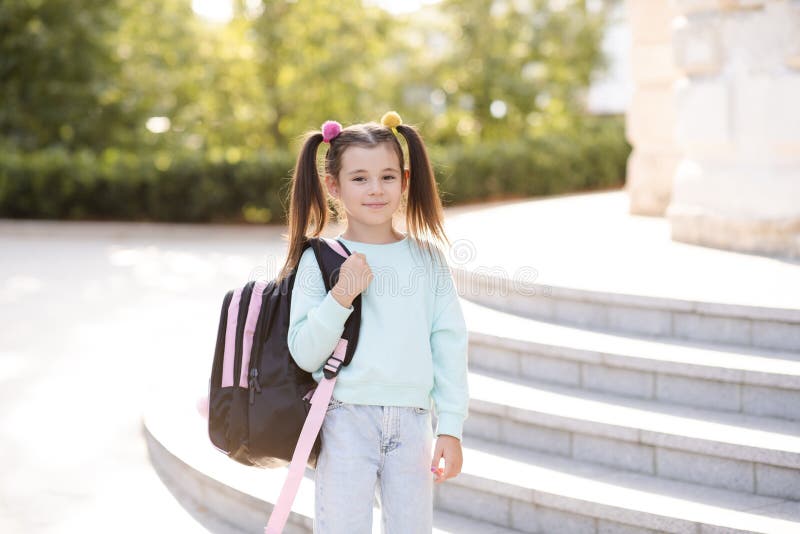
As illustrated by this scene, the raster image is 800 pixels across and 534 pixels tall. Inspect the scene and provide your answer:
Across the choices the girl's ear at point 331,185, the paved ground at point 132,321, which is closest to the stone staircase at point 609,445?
the paved ground at point 132,321

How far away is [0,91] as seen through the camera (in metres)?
17.5

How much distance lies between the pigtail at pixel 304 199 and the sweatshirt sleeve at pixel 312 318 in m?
0.04

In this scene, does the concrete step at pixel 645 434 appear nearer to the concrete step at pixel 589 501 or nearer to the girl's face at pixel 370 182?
the concrete step at pixel 589 501

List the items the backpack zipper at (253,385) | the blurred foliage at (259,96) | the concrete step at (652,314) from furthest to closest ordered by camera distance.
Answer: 1. the blurred foliage at (259,96)
2. the concrete step at (652,314)
3. the backpack zipper at (253,385)

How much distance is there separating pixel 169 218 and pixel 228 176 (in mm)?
1121

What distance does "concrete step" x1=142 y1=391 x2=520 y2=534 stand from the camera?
3561 mm

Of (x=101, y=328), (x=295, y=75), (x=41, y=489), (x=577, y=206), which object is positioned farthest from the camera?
(x=295, y=75)

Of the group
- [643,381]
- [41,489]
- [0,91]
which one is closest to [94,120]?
[0,91]

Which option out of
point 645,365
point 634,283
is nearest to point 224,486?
point 645,365

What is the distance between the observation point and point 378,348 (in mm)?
2480

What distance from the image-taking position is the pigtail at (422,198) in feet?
8.55

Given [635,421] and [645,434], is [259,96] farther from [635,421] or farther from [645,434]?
[645,434]

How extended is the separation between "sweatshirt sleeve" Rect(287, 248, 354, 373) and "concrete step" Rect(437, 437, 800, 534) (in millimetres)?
1302

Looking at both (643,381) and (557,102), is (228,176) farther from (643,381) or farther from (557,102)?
(643,381)
